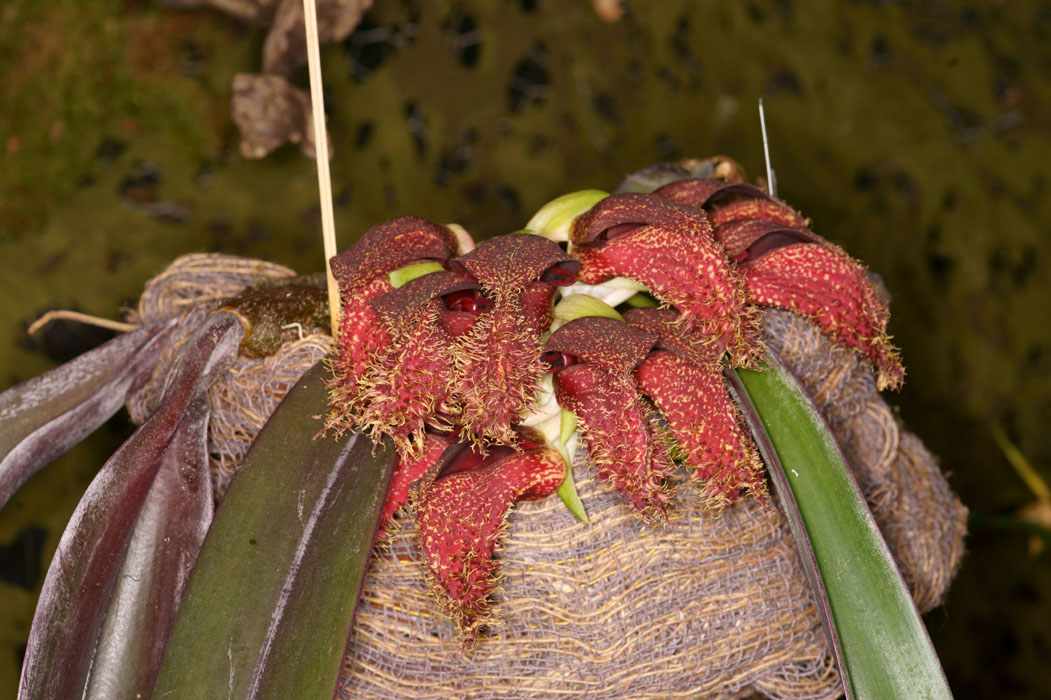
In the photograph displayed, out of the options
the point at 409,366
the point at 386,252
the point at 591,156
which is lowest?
the point at 409,366

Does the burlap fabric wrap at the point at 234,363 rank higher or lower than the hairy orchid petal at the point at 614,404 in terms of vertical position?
higher

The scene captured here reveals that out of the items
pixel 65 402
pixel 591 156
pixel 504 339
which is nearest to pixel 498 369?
pixel 504 339

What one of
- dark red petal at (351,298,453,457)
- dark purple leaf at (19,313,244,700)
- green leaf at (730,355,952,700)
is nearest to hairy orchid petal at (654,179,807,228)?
green leaf at (730,355,952,700)

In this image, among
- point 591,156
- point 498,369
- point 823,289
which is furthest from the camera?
point 591,156

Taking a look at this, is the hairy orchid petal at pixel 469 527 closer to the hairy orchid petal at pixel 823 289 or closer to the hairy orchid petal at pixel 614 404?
the hairy orchid petal at pixel 614 404

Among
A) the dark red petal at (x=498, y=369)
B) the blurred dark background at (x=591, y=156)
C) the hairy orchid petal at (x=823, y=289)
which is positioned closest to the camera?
the dark red petal at (x=498, y=369)

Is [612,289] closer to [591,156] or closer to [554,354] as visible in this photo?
[554,354]

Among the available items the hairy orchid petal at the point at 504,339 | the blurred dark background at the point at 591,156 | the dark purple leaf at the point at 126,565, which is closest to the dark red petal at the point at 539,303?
the hairy orchid petal at the point at 504,339

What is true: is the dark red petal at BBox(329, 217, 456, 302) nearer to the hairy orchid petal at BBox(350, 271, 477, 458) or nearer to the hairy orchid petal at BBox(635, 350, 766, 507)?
the hairy orchid petal at BBox(350, 271, 477, 458)
